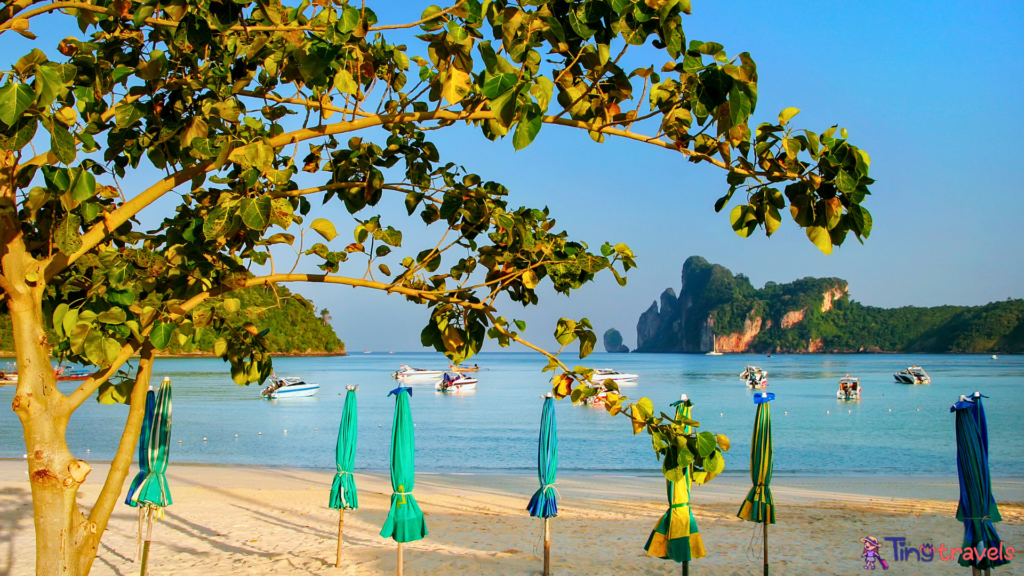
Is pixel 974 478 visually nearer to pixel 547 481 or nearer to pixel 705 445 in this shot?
pixel 547 481

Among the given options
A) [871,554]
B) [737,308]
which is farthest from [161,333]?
[737,308]

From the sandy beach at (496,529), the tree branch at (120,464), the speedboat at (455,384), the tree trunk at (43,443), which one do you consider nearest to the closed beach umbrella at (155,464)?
the sandy beach at (496,529)

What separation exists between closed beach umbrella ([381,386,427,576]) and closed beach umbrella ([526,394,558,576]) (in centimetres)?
120

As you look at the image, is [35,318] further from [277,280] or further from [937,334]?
[937,334]

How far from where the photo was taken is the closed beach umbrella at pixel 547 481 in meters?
6.46

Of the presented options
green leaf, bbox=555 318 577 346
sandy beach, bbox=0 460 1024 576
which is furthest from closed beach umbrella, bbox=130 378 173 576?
green leaf, bbox=555 318 577 346

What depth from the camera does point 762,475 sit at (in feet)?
20.4

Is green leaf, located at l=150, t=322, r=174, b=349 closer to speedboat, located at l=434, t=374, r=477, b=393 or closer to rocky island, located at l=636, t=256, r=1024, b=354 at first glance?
speedboat, located at l=434, t=374, r=477, b=393

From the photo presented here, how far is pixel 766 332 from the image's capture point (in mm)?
154500

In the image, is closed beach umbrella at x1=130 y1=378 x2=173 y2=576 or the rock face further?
the rock face

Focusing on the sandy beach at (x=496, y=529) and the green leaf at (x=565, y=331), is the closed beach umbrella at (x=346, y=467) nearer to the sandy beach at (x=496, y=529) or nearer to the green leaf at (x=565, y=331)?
the sandy beach at (x=496, y=529)

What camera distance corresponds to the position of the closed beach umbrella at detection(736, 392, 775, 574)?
617 cm

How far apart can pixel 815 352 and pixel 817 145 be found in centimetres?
16170

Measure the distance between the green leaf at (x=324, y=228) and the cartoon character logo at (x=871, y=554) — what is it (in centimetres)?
711
